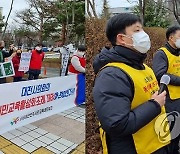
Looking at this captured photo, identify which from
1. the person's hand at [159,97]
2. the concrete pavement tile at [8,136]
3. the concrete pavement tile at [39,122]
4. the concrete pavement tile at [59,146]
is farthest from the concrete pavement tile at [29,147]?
the person's hand at [159,97]

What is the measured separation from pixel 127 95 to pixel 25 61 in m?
6.78

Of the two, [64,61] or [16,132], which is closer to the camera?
[16,132]

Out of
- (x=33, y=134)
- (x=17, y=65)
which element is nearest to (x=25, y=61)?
(x=17, y=65)

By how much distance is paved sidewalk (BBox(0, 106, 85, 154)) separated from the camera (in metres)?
3.37

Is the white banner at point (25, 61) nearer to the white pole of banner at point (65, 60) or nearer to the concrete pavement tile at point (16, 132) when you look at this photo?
the white pole of banner at point (65, 60)

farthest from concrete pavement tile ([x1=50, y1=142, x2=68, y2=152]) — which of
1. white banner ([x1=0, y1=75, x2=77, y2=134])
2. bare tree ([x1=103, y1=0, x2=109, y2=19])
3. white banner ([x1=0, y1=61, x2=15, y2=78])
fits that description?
white banner ([x1=0, y1=61, x2=15, y2=78])

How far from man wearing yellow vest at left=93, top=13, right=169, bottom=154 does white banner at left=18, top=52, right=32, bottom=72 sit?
20.6 ft

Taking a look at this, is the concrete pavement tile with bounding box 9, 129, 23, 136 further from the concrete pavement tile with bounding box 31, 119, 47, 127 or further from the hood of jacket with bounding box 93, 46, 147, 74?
the hood of jacket with bounding box 93, 46, 147, 74

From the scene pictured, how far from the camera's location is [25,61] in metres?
7.68

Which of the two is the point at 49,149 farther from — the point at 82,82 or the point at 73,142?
the point at 82,82

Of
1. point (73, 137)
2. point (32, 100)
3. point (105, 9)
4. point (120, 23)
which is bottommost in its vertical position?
point (73, 137)

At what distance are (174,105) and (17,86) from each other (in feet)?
7.76

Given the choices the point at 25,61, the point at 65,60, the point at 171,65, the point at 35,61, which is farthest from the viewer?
the point at 35,61

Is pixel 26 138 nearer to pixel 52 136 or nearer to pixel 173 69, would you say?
pixel 52 136
